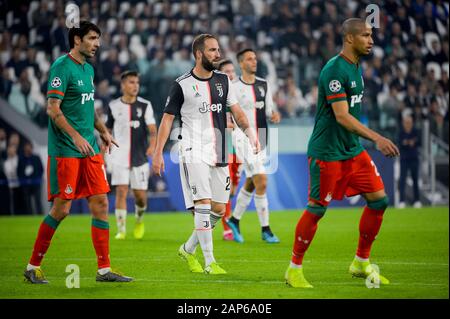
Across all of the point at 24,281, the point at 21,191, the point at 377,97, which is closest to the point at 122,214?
the point at 24,281

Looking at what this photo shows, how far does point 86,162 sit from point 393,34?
63.4ft

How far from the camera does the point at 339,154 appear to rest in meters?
7.93

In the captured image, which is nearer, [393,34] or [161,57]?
[161,57]

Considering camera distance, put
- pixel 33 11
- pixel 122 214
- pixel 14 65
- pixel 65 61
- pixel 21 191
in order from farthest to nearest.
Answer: pixel 33 11 → pixel 14 65 → pixel 21 191 → pixel 122 214 → pixel 65 61

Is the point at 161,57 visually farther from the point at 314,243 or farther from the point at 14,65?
the point at 314,243

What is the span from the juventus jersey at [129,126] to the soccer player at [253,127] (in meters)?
1.92

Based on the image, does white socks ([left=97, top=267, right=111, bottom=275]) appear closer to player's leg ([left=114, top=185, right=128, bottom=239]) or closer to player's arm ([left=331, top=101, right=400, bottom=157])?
player's arm ([left=331, top=101, right=400, bottom=157])

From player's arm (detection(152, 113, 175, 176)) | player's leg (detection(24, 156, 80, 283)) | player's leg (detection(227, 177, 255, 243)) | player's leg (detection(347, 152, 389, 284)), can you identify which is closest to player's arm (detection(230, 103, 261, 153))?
player's arm (detection(152, 113, 175, 176))

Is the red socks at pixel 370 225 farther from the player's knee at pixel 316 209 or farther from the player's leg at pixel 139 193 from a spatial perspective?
the player's leg at pixel 139 193

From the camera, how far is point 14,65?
2269 centimetres

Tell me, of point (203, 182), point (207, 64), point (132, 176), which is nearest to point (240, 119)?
point (207, 64)

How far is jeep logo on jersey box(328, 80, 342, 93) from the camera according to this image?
7.76m

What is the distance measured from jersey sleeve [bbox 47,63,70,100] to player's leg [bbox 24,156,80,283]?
666mm

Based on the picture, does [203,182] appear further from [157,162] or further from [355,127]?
[355,127]
